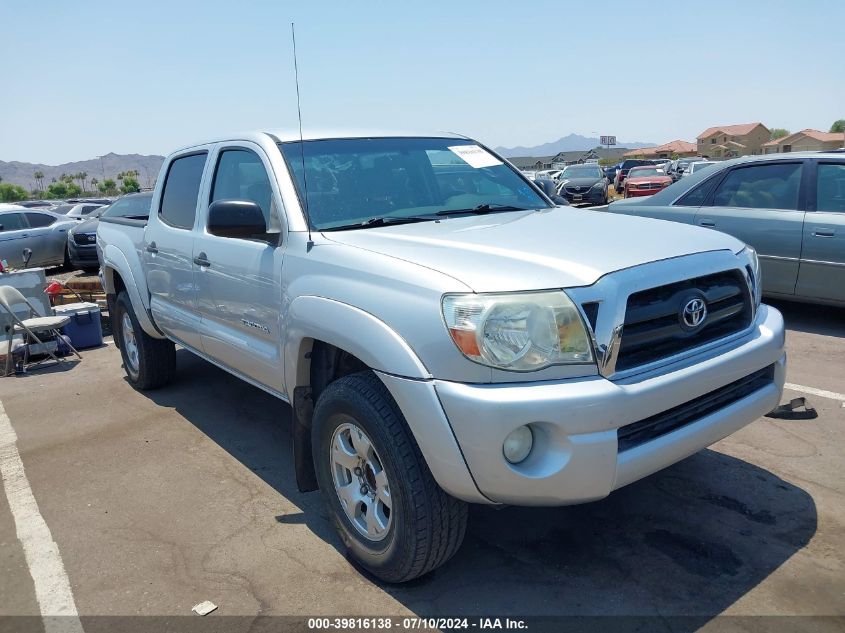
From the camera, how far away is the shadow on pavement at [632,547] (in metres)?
2.76

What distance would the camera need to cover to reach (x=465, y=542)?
3229 mm

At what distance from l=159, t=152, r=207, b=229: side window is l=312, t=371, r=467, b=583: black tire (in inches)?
88.6

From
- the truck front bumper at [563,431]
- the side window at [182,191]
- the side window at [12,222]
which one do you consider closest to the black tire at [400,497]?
the truck front bumper at [563,431]

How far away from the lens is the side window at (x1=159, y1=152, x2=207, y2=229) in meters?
4.59

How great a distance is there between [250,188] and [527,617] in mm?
2659

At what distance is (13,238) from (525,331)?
15534mm

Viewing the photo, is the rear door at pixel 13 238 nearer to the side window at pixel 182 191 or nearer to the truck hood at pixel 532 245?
the side window at pixel 182 191

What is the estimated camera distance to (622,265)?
8.54 feet

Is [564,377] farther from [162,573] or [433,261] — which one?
[162,573]


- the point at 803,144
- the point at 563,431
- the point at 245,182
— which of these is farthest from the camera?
the point at 803,144

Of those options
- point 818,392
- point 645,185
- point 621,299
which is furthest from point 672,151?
point 621,299

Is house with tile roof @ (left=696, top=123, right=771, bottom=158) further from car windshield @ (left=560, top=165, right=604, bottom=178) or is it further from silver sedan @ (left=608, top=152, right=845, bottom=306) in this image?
silver sedan @ (left=608, top=152, right=845, bottom=306)

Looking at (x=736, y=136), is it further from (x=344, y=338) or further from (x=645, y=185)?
(x=344, y=338)

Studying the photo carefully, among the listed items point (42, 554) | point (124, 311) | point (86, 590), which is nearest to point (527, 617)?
point (86, 590)
